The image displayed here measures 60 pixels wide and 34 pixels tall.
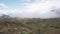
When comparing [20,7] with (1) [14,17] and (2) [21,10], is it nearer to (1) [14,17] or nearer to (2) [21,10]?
(2) [21,10]

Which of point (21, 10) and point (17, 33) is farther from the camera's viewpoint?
point (21, 10)

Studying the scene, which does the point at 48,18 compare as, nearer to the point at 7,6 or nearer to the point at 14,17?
the point at 14,17

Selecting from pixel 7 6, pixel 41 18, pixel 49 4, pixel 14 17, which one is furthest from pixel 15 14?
pixel 49 4

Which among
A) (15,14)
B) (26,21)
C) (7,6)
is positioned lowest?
(26,21)

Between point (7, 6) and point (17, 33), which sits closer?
point (17, 33)

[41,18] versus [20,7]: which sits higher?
[20,7]

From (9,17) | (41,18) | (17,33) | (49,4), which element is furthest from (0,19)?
(49,4)

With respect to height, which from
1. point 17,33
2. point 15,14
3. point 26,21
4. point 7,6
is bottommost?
point 17,33
